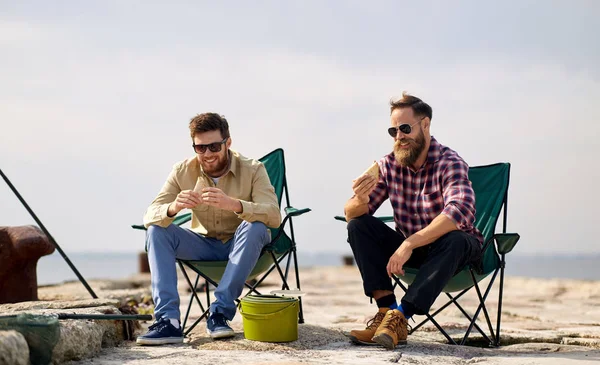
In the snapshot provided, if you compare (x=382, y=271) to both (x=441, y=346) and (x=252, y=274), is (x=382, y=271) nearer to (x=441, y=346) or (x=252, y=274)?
(x=441, y=346)

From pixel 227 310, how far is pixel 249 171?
0.75m

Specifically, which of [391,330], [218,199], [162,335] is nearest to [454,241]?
[391,330]

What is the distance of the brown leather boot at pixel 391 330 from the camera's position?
9.83 feet

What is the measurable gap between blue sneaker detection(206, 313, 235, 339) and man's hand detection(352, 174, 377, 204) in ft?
2.72

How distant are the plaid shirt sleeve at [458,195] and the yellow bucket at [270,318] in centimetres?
80

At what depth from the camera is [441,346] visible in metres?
3.27

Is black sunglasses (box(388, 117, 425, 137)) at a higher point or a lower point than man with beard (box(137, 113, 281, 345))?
higher

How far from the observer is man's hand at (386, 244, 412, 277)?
122 inches

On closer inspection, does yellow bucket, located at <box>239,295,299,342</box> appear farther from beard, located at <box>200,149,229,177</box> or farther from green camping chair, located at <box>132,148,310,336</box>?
beard, located at <box>200,149,229,177</box>

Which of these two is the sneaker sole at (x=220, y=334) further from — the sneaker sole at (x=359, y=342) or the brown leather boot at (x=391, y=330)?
the brown leather boot at (x=391, y=330)

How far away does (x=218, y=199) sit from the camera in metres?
3.36

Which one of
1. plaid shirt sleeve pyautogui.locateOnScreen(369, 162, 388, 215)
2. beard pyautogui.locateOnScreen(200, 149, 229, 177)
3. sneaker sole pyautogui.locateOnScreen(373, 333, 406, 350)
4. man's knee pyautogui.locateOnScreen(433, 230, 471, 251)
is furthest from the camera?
beard pyautogui.locateOnScreen(200, 149, 229, 177)

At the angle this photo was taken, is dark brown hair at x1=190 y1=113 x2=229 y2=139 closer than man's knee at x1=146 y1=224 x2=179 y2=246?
No

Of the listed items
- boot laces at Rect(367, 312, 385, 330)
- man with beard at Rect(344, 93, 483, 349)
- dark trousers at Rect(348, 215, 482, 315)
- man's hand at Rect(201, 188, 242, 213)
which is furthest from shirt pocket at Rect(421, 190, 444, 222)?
man's hand at Rect(201, 188, 242, 213)
